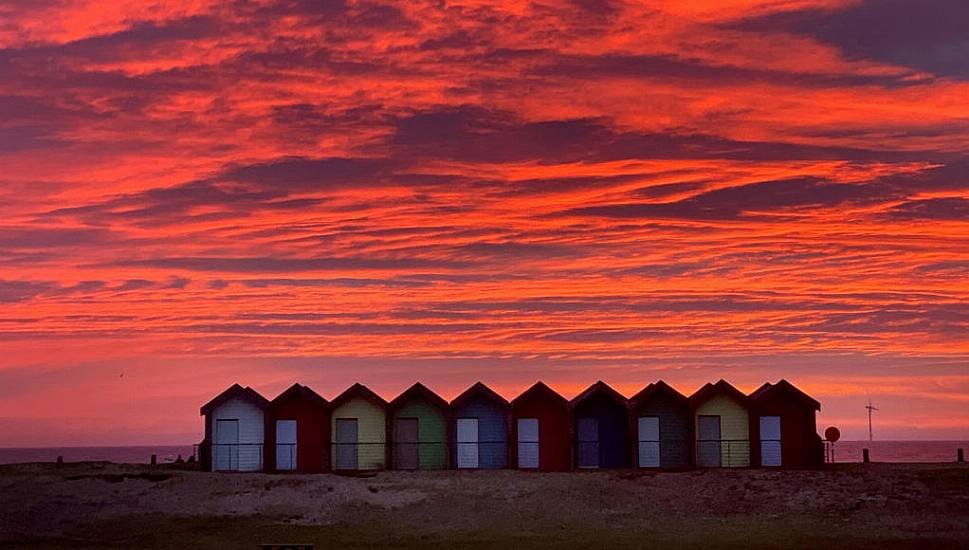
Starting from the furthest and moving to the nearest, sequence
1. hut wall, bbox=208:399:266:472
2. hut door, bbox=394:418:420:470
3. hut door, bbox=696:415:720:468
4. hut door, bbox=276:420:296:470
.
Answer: hut wall, bbox=208:399:266:472, hut door, bbox=276:420:296:470, hut door, bbox=394:418:420:470, hut door, bbox=696:415:720:468

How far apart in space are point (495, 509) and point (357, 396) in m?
19.1

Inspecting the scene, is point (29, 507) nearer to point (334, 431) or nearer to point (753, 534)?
point (334, 431)

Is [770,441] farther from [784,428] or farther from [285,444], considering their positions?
[285,444]

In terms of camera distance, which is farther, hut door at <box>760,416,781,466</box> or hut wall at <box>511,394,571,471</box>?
hut door at <box>760,416,781,466</box>

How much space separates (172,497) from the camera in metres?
70.4

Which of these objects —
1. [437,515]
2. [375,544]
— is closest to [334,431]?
[437,515]

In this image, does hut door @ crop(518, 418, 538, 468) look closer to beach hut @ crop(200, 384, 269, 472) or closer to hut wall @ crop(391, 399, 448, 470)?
hut wall @ crop(391, 399, 448, 470)

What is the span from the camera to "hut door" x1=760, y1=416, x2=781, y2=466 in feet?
270

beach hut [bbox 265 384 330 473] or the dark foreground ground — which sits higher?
beach hut [bbox 265 384 330 473]

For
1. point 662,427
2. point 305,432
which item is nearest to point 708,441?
point 662,427

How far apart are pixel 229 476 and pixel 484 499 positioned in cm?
Result: 1515

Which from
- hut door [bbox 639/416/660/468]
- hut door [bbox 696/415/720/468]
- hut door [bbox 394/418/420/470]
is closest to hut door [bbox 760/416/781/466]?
hut door [bbox 696/415/720/468]

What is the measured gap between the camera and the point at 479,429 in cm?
8262

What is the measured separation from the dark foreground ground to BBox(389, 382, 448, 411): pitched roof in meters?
6.33
